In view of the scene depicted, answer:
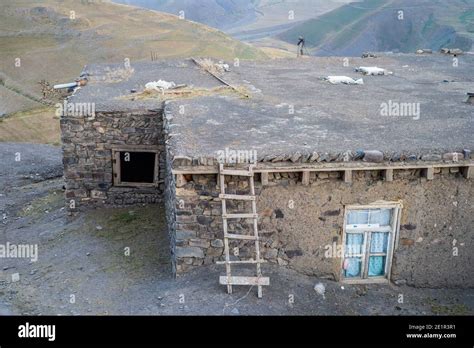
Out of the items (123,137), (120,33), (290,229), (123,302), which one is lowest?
(123,302)

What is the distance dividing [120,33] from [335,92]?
130 feet

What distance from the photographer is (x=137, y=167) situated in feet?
50.1

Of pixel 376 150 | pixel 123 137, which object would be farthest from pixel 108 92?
pixel 376 150

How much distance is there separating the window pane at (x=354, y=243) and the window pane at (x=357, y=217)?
0.73 feet

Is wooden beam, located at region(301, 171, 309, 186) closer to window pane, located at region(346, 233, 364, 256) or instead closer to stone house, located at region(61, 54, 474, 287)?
stone house, located at region(61, 54, 474, 287)

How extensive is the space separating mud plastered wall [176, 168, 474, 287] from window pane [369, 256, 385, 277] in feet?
0.77

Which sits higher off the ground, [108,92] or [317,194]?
[108,92]

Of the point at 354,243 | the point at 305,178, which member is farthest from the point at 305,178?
the point at 354,243

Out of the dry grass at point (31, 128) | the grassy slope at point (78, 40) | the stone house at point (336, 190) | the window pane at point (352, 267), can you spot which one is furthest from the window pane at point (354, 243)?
the grassy slope at point (78, 40)

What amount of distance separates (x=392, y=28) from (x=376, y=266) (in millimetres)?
66423

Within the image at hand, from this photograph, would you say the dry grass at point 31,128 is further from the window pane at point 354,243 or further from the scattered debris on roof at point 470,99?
the window pane at point 354,243
